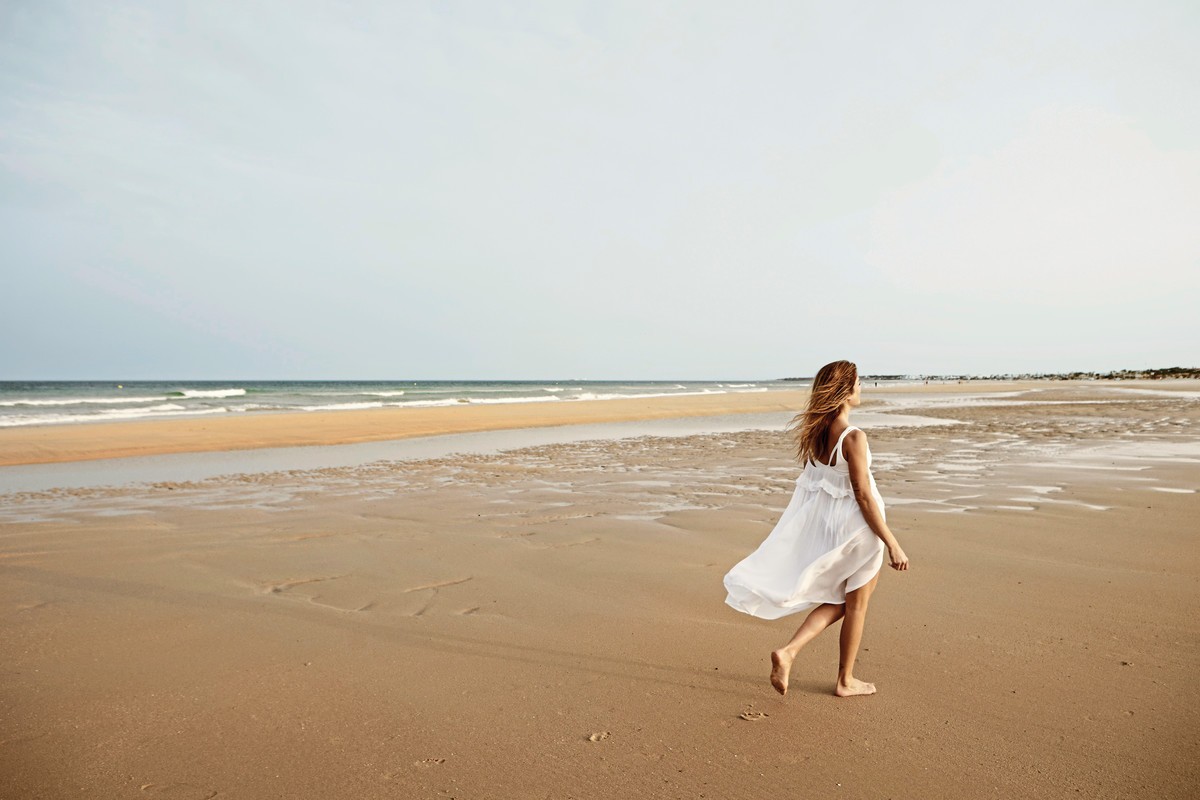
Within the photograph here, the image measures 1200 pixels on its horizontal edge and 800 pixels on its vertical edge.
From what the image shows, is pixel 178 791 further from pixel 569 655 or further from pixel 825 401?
pixel 825 401

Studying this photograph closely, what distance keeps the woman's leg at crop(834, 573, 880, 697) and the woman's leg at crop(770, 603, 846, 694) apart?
0.08 meters

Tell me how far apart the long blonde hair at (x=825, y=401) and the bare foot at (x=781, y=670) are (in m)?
0.97

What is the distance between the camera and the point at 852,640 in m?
3.60

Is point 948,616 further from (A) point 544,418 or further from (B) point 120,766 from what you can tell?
(A) point 544,418

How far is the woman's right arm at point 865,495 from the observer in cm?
352

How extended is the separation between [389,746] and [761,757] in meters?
1.54

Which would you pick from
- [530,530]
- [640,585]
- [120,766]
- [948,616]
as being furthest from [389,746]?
[530,530]

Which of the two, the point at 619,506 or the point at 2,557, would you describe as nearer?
the point at 2,557

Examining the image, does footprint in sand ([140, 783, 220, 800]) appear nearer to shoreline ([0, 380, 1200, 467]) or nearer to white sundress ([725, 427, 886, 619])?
white sundress ([725, 427, 886, 619])

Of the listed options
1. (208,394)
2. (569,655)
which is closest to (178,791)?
(569,655)

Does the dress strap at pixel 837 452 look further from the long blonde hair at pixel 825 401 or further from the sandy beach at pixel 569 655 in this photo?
the sandy beach at pixel 569 655

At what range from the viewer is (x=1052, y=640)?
4.27 m

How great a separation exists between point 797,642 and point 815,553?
436 mm

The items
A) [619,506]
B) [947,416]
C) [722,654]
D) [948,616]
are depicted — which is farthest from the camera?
[947,416]
